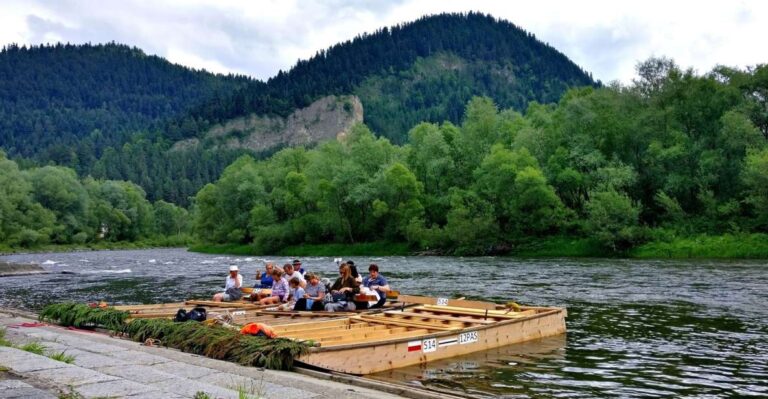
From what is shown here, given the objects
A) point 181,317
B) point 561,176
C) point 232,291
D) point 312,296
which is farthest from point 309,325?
point 561,176

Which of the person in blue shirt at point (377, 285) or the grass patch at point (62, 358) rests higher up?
the person in blue shirt at point (377, 285)

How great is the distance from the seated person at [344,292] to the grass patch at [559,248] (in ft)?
150

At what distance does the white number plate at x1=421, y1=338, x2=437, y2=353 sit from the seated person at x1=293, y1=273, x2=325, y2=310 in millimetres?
5934

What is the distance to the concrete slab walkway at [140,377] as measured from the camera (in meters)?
8.66

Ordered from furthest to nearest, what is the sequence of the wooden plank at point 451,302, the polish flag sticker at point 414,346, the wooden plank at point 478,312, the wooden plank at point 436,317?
1. the wooden plank at point 451,302
2. the wooden plank at point 478,312
3. the wooden plank at point 436,317
4. the polish flag sticker at point 414,346

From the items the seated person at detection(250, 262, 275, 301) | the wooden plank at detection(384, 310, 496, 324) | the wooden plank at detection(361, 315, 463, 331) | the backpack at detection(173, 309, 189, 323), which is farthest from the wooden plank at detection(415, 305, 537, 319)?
the backpack at detection(173, 309, 189, 323)

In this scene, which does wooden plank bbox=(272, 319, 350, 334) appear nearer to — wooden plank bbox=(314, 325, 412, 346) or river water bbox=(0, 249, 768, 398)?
wooden plank bbox=(314, 325, 412, 346)

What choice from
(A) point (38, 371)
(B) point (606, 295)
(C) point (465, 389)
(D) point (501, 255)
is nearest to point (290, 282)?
(C) point (465, 389)

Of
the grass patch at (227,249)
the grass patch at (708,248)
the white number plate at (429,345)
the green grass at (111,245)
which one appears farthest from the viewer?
the green grass at (111,245)

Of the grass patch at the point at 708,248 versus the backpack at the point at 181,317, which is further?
the grass patch at the point at 708,248

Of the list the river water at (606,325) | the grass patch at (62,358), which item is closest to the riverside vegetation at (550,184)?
the river water at (606,325)

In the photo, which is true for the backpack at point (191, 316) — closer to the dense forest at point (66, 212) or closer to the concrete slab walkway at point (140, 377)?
the concrete slab walkway at point (140, 377)

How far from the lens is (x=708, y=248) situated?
181 feet

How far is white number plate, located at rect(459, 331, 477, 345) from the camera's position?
16.2 m
